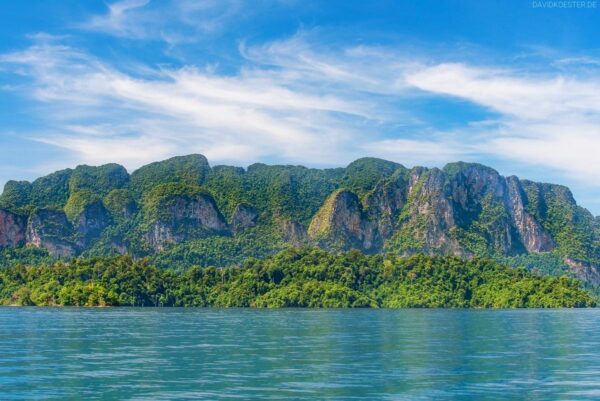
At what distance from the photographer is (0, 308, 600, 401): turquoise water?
30.3m

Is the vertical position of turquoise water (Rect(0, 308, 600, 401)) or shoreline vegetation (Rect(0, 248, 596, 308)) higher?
turquoise water (Rect(0, 308, 600, 401))

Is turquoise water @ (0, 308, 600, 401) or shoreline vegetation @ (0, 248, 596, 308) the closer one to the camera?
A: turquoise water @ (0, 308, 600, 401)

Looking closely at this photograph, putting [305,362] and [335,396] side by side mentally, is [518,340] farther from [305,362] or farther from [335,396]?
[335,396]

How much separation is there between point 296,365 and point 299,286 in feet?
380

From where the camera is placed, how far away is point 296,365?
39.2 m

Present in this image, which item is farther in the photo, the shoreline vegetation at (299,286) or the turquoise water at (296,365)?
the shoreline vegetation at (299,286)

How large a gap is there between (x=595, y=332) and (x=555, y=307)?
8463 centimetres

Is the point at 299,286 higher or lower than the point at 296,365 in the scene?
lower

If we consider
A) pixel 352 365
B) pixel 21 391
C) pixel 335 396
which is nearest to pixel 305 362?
pixel 352 365

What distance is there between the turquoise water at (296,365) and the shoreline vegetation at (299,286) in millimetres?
83289

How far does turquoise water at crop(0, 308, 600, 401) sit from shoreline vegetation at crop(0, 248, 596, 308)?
3279 inches

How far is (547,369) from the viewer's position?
38.5 m

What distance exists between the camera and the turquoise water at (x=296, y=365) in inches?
1193

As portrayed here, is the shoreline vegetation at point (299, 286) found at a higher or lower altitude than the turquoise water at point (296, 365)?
lower
